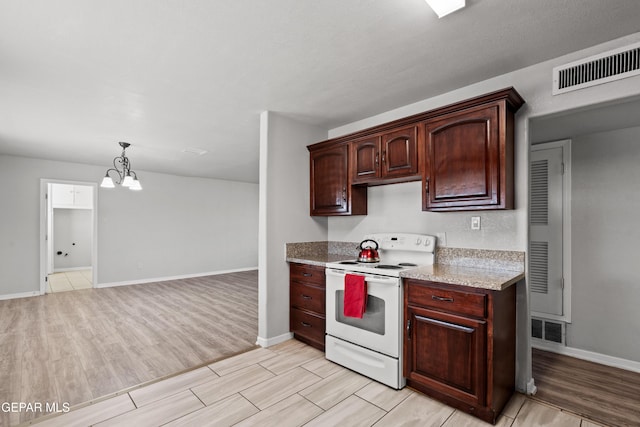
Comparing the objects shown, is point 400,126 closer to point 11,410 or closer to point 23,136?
point 11,410

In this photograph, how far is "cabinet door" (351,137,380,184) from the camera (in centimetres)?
298

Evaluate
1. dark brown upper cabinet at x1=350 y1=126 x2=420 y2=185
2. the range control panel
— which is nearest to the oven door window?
the range control panel

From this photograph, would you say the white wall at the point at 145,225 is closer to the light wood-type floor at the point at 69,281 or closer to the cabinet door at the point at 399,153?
the light wood-type floor at the point at 69,281

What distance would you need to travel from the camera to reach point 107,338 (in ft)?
11.4

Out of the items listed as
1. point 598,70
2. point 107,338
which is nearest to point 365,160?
point 598,70

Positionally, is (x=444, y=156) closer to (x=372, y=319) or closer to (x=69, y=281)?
(x=372, y=319)

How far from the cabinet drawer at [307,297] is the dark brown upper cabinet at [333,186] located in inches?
32.9

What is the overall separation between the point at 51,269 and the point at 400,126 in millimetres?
9670

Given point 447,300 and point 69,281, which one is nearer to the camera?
point 447,300

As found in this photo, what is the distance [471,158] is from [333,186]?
57.1 inches

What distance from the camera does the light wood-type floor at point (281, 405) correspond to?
1994 millimetres

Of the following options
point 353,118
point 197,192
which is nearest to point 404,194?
point 353,118

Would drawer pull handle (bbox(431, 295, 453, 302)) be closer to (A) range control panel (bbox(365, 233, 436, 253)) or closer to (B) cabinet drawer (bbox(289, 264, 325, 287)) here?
(A) range control panel (bbox(365, 233, 436, 253))

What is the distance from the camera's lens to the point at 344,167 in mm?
3275
